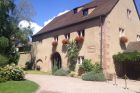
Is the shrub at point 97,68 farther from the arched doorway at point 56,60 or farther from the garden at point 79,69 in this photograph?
the arched doorway at point 56,60

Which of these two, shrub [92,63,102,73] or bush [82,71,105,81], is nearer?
bush [82,71,105,81]

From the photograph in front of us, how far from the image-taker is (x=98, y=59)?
Result: 91.7ft

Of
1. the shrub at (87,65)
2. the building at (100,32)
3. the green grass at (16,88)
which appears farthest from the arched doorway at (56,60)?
the green grass at (16,88)

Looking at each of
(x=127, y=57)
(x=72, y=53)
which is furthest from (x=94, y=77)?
(x=72, y=53)

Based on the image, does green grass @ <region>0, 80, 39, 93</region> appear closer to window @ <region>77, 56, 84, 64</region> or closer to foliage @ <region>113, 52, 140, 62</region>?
window @ <region>77, 56, 84, 64</region>

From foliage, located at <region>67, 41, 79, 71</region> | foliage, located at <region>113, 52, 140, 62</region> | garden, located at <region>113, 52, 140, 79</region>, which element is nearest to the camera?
foliage, located at <region>113, 52, 140, 62</region>

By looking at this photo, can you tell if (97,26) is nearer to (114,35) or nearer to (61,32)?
(114,35)

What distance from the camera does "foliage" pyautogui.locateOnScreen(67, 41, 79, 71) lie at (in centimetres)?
3094

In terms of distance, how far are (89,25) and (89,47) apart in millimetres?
2656

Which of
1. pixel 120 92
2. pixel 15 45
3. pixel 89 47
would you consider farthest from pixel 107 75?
pixel 15 45

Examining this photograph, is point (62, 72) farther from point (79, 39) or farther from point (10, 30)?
point (10, 30)

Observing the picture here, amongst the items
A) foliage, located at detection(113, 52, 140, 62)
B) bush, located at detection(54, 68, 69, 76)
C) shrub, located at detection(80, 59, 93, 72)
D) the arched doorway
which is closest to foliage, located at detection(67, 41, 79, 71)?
bush, located at detection(54, 68, 69, 76)

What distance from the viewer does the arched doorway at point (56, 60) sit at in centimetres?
3519

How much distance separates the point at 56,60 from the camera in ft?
118
